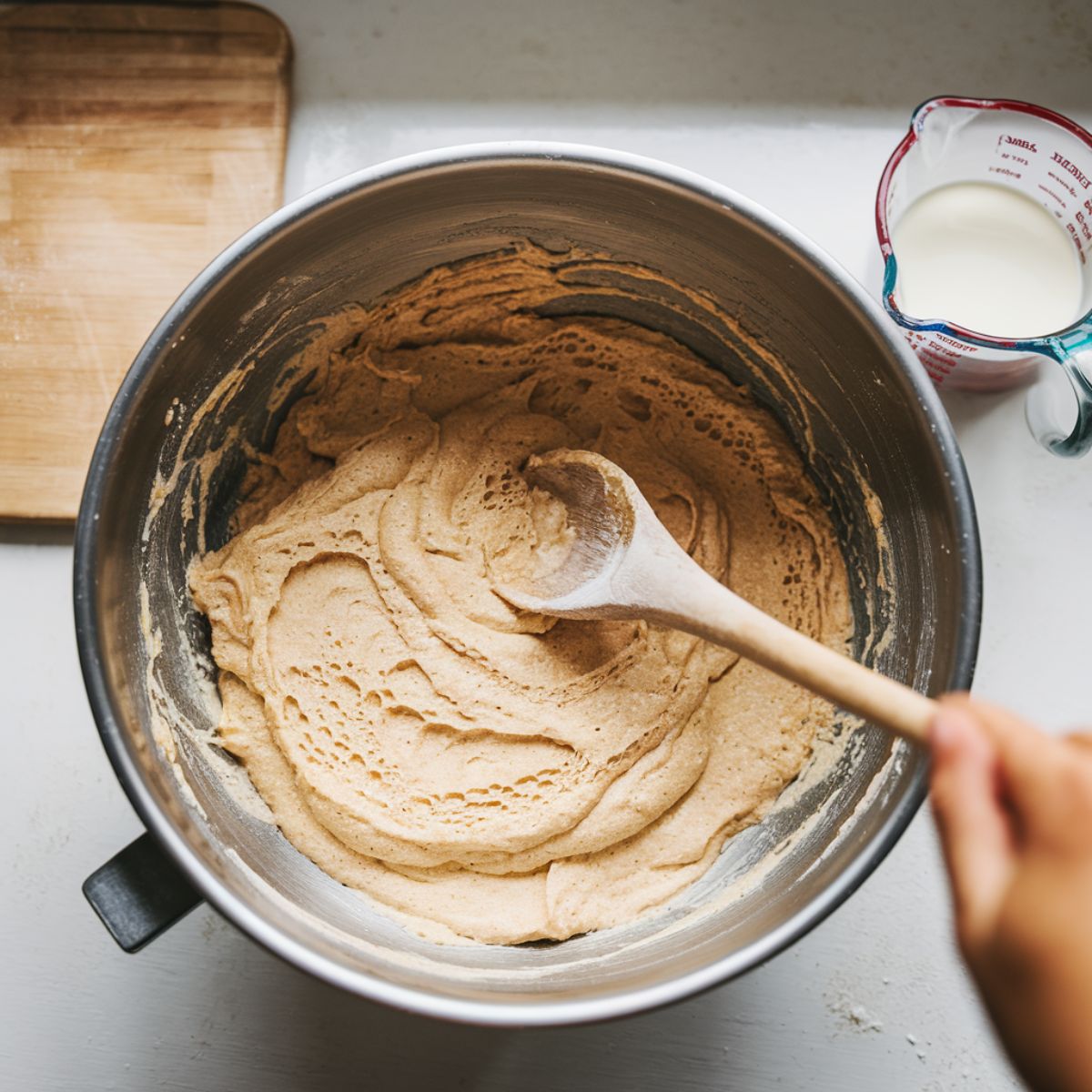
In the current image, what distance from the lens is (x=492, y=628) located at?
1.54 meters

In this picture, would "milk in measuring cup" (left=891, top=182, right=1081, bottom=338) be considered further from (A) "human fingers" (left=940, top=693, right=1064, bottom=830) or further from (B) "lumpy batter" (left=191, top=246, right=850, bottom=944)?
(A) "human fingers" (left=940, top=693, right=1064, bottom=830)

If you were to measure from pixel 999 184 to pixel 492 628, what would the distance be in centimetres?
116

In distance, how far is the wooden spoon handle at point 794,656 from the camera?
1.01m

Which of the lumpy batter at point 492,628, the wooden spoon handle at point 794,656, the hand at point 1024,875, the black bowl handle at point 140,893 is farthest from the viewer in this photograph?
the lumpy batter at point 492,628

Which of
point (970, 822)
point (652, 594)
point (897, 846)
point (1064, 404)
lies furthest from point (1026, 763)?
point (1064, 404)

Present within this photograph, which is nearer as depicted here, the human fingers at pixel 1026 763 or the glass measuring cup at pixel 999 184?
the human fingers at pixel 1026 763

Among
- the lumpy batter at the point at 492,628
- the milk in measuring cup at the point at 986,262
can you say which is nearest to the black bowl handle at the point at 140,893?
the lumpy batter at the point at 492,628

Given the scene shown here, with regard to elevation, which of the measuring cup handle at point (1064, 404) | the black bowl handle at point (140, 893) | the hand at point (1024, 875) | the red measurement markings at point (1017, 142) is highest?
the red measurement markings at point (1017, 142)

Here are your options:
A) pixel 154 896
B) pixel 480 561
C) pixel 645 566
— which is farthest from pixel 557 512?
pixel 154 896

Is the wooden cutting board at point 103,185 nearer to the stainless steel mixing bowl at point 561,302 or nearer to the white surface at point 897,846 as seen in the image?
the white surface at point 897,846

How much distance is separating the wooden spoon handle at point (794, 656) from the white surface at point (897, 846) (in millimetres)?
595

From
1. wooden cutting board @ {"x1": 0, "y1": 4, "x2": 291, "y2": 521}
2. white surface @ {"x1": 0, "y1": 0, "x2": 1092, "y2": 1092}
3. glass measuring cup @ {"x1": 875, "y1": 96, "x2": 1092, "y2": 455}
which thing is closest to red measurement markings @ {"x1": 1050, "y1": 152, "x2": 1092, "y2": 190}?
glass measuring cup @ {"x1": 875, "y1": 96, "x2": 1092, "y2": 455}

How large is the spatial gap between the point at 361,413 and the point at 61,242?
0.62 meters

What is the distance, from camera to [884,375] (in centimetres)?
124
